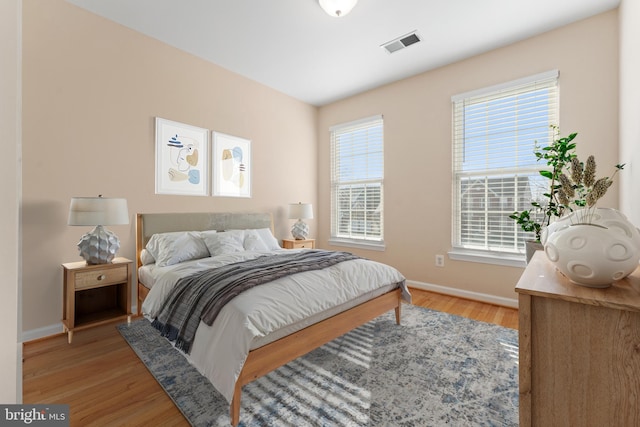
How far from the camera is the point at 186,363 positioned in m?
2.08

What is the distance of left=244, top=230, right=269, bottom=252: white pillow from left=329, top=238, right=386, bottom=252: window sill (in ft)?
5.44

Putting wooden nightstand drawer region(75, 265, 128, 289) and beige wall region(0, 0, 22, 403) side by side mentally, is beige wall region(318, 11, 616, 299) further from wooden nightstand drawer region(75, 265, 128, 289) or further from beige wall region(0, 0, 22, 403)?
beige wall region(0, 0, 22, 403)

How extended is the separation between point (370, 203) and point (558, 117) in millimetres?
2426

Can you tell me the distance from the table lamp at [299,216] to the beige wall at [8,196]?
381cm

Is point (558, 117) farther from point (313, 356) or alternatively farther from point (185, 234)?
point (185, 234)

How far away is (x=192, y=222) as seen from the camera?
134 inches

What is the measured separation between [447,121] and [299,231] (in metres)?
2.56

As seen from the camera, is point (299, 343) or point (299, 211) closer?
point (299, 343)

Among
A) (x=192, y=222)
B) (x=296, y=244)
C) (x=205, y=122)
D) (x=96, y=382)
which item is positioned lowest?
(x=96, y=382)

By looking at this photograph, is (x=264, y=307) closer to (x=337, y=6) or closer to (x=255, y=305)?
(x=255, y=305)

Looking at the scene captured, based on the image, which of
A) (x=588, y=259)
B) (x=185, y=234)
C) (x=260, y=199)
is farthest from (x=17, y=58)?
(x=260, y=199)

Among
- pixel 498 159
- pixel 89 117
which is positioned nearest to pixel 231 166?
pixel 89 117

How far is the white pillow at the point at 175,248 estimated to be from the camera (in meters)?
2.81

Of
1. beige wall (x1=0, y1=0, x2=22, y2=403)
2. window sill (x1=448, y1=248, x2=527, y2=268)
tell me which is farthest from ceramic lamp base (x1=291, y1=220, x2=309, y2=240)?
beige wall (x1=0, y1=0, x2=22, y2=403)
